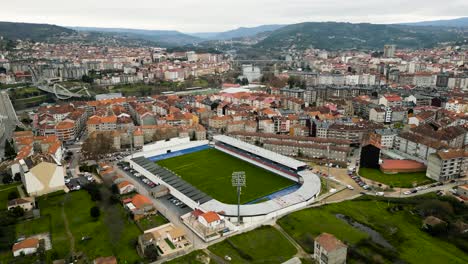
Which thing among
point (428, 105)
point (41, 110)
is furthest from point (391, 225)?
point (41, 110)

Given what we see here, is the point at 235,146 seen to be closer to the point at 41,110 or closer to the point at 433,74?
the point at 41,110

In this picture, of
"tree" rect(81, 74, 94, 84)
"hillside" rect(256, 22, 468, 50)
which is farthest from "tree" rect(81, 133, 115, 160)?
"hillside" rect(256, 22, 468, 50)

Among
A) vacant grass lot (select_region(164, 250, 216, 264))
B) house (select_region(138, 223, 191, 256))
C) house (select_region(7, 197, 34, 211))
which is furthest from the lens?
house (select_region(7, 197, 34, 211))

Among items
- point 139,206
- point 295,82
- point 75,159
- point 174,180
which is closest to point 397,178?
point 174,180

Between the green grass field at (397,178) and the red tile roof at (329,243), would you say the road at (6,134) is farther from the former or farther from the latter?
the green grass field at (397,178)

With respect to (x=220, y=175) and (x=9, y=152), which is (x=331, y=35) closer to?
(x=220, y=175)

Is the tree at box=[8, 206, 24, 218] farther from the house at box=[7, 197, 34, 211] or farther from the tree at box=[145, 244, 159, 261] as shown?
the tree at box=[145, 244, 159, 261]
